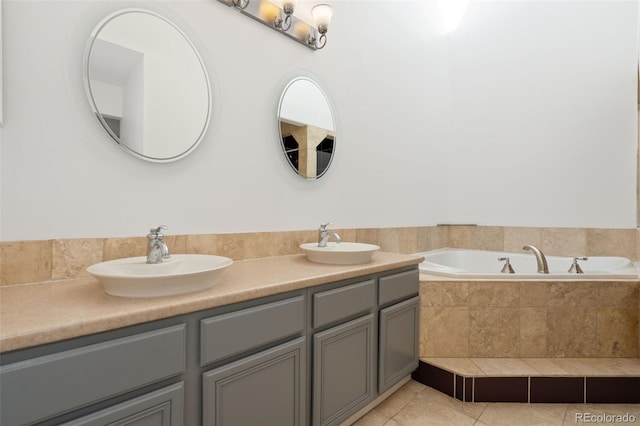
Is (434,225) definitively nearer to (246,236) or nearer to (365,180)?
(365,180)

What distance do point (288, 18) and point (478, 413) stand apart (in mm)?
2511

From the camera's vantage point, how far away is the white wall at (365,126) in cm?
118

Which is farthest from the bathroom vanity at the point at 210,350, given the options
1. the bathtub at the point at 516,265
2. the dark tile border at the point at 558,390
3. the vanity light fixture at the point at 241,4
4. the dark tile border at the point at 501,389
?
the vanity light fixture at the point at 241,4

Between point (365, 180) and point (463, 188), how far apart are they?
4.57ft

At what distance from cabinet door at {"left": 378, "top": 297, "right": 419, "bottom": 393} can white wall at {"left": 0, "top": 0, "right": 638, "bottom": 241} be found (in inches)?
28.8

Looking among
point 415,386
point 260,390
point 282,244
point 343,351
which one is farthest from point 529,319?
point 260,390

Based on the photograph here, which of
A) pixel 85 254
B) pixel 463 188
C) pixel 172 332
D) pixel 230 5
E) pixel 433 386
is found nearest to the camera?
pixel 172 332

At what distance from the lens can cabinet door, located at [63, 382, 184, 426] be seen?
0.82 meters

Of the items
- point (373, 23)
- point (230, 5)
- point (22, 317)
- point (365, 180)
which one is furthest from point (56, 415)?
point (373, 23)

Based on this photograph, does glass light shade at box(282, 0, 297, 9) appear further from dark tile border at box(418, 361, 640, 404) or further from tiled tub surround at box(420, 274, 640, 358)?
dark tile border at box(418, 361, 640, 404)

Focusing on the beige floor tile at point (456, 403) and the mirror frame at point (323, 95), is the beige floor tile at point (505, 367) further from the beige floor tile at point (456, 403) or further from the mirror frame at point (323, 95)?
the mirror frame at point (323, 95)

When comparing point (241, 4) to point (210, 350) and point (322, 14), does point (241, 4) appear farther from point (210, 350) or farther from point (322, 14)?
point (210, 350)

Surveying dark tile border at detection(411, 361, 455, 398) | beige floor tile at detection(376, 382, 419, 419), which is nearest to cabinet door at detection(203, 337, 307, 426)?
beige floor tile at detection(376, 382, 419, 419)

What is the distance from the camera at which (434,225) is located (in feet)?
10.6
